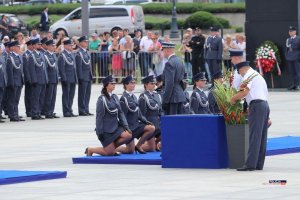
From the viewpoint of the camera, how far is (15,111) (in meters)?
29.9

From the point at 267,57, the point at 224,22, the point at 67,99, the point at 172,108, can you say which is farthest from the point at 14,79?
the point at 224,22

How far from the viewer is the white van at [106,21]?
202 ft

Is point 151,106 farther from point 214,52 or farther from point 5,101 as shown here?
point 214,52

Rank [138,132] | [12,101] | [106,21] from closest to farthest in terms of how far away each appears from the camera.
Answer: [138,132]
[12,101]
[106,21]

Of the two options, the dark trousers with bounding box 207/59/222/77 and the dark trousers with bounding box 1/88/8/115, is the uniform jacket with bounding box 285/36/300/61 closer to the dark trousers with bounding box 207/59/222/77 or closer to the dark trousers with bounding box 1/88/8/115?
the dark trousers with bounding box 207/59/222/77

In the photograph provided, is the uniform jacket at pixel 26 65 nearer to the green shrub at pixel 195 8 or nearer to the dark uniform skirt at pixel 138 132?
the dark uniform skirt at pixel 138 132

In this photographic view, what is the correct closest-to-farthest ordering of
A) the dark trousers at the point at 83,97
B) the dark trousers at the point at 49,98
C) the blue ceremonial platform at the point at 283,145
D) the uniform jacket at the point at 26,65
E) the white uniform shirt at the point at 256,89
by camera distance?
the white uniform shirt at the point at 256,89, the blue ceremonial platform at the point at 283,145, the uniform jacket at the point at 26,65, the dark trousers at the point at 49,98, the dark trousers at the point at 83,97

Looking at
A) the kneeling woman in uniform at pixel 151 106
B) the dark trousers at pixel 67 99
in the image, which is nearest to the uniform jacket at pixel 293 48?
the dark trousers at pixel 67 99

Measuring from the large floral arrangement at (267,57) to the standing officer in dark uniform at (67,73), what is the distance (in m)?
9.10

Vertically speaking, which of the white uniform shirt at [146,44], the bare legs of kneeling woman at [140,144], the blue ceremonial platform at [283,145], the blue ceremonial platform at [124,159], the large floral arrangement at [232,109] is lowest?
the blue ceremonial platform at [283,145]

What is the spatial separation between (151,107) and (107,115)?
3.42 ft

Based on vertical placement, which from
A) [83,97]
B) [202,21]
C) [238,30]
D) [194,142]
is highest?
[194,142]

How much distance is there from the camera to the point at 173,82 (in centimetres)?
2153

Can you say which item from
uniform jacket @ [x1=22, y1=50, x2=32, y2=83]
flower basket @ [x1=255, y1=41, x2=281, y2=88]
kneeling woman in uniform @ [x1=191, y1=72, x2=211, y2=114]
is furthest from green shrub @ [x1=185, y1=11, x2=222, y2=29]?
kneeling woman in uniform @ [x1=191, y1=72, x2=211, y2=114]
